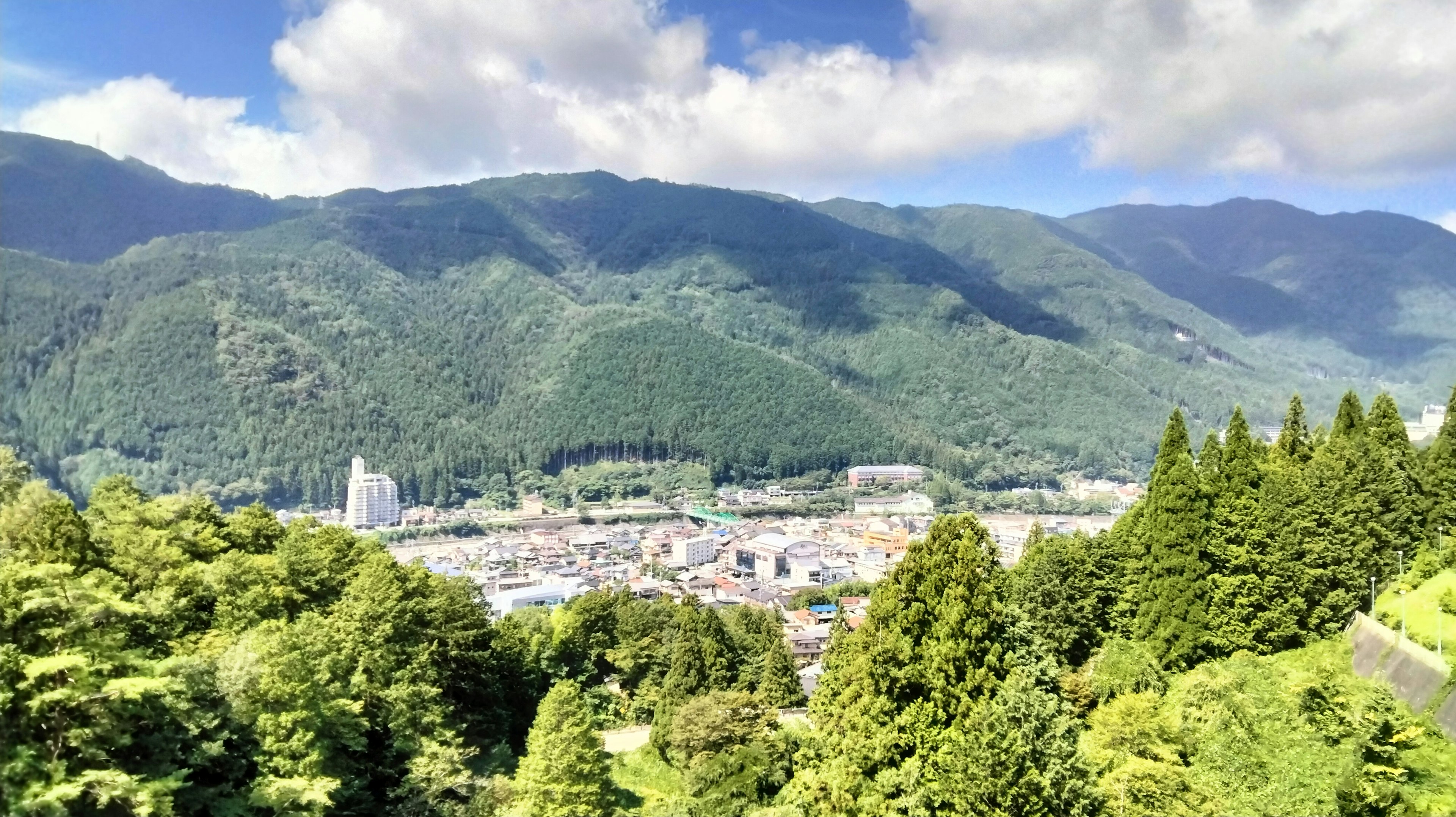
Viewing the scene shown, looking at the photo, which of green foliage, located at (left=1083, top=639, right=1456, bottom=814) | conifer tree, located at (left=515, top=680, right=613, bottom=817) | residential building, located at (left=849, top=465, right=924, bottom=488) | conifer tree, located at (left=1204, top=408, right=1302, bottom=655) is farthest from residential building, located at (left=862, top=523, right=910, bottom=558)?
green foliage, located at (left=1083, top=639, right=1456, bottom=814)

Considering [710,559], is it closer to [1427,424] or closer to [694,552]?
[694,552]

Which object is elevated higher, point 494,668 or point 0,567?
point 0,567

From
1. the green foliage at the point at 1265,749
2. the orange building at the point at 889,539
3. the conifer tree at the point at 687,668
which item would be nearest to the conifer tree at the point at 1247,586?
the green foliage at the point at 1265,749

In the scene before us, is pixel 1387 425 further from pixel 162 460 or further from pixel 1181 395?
pixel 1181 395

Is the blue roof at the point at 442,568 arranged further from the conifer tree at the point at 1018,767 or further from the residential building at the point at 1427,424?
the residential building at the point at 1427,424

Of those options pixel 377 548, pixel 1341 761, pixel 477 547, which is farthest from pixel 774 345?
pixel 1341 761

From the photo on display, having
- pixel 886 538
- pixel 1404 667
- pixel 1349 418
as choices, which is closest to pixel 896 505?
pixel 886 538
